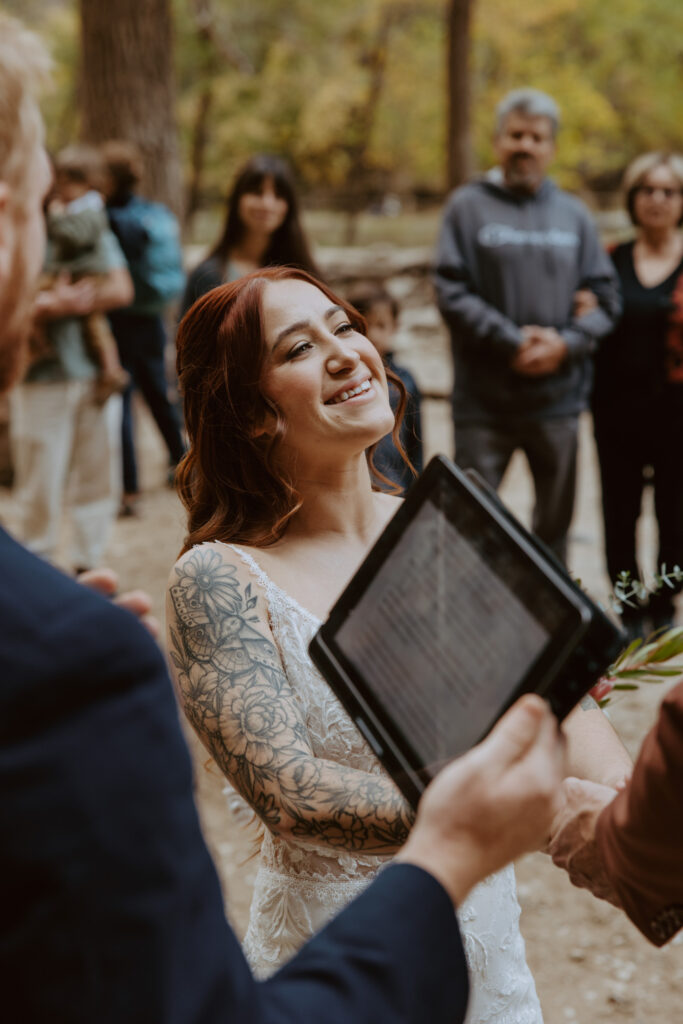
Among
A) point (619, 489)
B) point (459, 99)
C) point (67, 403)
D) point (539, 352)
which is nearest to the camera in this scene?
point (539, 352)

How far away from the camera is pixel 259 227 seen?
5223 millimetres

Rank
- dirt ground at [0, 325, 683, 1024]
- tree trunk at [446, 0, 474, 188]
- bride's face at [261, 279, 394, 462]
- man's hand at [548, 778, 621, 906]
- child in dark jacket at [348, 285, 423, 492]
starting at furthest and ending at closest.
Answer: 1. tree trunk at [446, 0, 474, 188]
2. dirt ground at [0, 325, 683, 1024]
3. child in dark jacket at [348, 285, 423, 492]
4. bride's face at [261, 279, 394, 462]
5. man's hand at [548, 778, 621, 906]

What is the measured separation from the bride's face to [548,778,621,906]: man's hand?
0.78 m

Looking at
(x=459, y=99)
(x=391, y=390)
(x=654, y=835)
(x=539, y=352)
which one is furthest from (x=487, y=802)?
(x=459, y=99)

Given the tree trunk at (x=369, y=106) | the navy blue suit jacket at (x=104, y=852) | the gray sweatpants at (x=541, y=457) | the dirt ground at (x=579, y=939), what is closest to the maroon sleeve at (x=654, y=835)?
the navy blue suit jacket at (x=104, y=852)

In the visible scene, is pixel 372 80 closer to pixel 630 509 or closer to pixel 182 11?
pixel 182 11

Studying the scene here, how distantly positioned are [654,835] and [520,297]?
400 cm

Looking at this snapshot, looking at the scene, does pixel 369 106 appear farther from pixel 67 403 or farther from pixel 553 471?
pixel 553 471

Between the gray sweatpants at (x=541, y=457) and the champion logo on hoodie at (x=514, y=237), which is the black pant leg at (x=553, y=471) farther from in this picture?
the champion logo on hoodie at (x=514, y=237)

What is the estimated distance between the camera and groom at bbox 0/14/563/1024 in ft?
2.63

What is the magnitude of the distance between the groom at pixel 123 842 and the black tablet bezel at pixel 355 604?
0.07m

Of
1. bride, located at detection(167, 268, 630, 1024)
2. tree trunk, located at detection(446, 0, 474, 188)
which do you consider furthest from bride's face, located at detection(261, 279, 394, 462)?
tree trunk, located at detection(446, 0, 474, 188)

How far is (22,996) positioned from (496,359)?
4.45 m

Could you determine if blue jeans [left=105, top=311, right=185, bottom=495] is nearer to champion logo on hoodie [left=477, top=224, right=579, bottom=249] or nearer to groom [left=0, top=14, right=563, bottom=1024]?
champion logo on hoodie [left=477, top=224, right=579, bottom=249]
